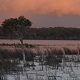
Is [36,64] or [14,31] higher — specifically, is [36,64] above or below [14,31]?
below

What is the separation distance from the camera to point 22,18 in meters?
18.2

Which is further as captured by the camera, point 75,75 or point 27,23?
point 27,23

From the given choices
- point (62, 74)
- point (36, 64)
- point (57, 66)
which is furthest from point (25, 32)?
point (62, 74)

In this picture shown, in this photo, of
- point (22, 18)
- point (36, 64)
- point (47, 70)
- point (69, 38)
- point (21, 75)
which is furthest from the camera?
point (69, 38)

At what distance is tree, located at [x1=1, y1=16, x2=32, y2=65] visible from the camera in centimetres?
1802

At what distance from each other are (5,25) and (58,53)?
15.3ft

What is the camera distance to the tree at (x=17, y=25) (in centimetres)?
1802

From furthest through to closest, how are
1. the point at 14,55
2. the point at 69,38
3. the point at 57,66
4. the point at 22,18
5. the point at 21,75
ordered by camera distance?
the point at 69,38, the point at 14,55, the point at 22,18, the point at 57,66, the point at 21,75

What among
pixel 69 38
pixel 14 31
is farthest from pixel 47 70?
pixel 69 38

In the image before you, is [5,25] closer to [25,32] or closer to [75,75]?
[25,32]

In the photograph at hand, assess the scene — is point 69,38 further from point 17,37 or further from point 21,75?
point 21,75

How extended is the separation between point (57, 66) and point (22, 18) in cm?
363

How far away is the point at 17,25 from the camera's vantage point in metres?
18.3

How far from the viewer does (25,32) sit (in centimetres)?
1852
